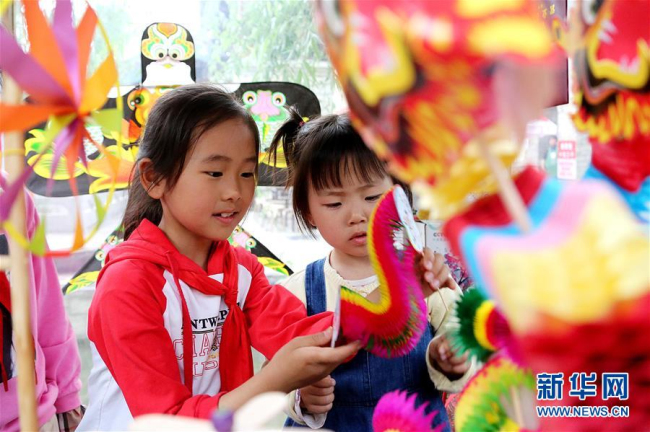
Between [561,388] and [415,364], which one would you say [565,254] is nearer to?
[561,388]

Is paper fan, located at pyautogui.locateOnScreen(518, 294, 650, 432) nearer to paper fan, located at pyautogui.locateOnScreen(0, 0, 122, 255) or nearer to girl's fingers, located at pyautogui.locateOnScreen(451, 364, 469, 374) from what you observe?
paper fan, located at pyautogui.locateOnScreen(0, 0, 122, 255)

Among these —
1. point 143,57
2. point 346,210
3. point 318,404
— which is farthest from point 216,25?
point 318,404

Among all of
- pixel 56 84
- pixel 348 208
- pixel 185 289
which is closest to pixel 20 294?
pixel 56 84

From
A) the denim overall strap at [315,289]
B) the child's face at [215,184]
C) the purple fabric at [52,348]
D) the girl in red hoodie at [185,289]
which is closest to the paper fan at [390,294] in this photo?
the girl in red hoodie at [185,289]

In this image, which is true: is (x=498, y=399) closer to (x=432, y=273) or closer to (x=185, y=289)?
(x=432, y=273)

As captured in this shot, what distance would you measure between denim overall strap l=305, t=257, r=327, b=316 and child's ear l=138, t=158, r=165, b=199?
0.29 metres

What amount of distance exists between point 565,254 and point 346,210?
25.1 inches

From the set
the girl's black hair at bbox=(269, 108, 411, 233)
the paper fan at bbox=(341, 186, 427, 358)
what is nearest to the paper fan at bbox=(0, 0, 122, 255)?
the paper fan at bbox=(341, 186, 427, 358)

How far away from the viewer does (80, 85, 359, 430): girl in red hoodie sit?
71cm

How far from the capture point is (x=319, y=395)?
79cm

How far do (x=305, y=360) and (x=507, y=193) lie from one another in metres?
0.39

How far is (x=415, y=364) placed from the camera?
0.94 meters

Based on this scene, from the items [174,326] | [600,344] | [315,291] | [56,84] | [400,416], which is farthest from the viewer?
[315,291]

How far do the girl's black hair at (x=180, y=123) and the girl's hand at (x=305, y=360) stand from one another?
0.93 feet
